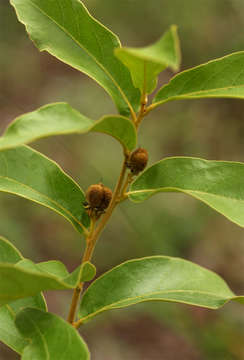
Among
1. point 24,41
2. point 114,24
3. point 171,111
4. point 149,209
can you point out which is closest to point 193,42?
point 171,111

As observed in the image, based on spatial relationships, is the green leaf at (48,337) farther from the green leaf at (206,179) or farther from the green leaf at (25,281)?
the green leaf at (206,179)

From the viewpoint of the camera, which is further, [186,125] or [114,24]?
[114,24]

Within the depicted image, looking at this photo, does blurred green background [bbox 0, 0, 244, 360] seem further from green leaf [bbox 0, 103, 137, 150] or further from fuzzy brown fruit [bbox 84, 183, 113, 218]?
green leaf [bbox 0, 103, 137, 150]

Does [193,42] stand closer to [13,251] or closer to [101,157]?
[101,157]

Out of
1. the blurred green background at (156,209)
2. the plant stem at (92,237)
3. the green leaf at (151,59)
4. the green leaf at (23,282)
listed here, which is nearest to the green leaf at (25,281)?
the green leaf at (23,282)

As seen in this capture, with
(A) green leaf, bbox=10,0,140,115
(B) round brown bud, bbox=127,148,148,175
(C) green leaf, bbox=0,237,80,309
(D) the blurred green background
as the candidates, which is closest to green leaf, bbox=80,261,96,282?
(C) green leaf, bbox=0,237,80,309

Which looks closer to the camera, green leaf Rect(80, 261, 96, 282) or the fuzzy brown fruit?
green leaf Rect(80, 261, 96, 282)
